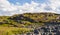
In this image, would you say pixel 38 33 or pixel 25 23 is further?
pixel 25 23

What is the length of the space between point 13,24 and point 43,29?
61154mm

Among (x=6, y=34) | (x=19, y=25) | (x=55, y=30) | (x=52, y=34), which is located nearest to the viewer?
(x=52, y=34)

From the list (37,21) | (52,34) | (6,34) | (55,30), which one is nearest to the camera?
(52,34)

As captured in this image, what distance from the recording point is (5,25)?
186500mm

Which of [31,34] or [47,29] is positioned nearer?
[31,34]

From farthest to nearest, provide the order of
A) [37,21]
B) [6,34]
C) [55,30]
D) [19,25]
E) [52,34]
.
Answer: [37,21]
[19,25]
[6,34]
[55,30]
[52,34]

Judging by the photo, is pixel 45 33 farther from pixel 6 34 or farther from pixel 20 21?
pixel 20 21

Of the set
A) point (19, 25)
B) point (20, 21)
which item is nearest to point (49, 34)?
point (19, 25)

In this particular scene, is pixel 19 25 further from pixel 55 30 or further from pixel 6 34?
pixel 55 30

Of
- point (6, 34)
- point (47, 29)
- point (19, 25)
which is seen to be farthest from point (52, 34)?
point (19, 25)

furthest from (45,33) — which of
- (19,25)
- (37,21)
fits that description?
(37,21)

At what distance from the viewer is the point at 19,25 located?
607 feet

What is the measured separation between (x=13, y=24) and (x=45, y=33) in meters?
69.7

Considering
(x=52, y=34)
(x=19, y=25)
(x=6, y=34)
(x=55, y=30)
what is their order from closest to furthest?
(x=52, y=34) < (x=55, y=30) < (x=6, y=34) < (x=19, y=25)
